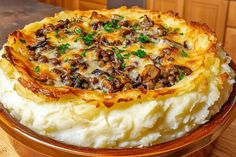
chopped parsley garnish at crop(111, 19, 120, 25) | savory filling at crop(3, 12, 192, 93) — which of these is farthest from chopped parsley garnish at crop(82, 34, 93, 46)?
chopped parsley garnish at crop(111, 19, 120, 25)

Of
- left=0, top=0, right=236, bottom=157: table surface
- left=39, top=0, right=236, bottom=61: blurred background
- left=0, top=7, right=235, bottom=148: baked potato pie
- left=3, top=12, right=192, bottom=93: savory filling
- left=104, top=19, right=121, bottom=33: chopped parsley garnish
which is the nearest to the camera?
left=0, top=7, right=235, bottom=148: baked potato pie

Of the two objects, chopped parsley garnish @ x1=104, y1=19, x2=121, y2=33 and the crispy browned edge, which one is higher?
chopped parsley garnish @ x1=104, y1=19, x2=121, y2=33

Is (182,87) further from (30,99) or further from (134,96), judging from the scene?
(30,99)

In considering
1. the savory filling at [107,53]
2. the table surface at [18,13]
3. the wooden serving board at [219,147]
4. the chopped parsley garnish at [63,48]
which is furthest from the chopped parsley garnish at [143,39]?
the table surface at [18,13]

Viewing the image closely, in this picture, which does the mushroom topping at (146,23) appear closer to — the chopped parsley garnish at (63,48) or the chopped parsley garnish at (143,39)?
the chopped parsley garnish at (143,39)

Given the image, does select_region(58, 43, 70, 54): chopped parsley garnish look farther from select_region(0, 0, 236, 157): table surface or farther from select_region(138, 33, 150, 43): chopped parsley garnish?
select_region(0, 0, 236, 157): table surface

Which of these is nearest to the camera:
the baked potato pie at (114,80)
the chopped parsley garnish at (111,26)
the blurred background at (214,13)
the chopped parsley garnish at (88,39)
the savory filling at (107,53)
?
the baked potato pie at (114,80)

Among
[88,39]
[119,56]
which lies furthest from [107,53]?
[88,39]

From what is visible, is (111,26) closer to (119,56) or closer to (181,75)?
(119,56)
